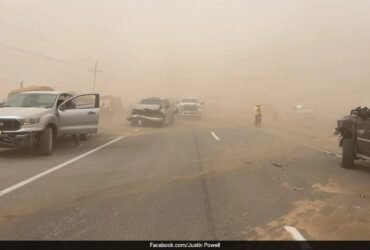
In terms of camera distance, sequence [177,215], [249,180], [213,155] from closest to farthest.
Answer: [177,215], [249,180], [213,155]

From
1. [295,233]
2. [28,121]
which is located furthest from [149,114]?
[295,233]

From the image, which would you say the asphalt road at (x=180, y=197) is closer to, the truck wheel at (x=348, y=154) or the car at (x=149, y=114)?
the truck wheel at (x=348, y=154)

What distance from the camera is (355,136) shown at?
11.8m

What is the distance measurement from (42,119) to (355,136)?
803 cm

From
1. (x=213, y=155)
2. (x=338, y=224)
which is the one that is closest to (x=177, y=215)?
(x=338, y=224)

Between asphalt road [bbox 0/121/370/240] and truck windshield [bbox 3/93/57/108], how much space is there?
157 cm

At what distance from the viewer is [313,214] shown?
6953 millimetres

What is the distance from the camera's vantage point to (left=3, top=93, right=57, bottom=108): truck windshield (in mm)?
14422

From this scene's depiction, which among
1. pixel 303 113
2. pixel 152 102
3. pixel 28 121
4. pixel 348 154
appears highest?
pixel 152 102

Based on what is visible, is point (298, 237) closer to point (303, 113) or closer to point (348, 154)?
point (348, 154)

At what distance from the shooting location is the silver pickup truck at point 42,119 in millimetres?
12559
